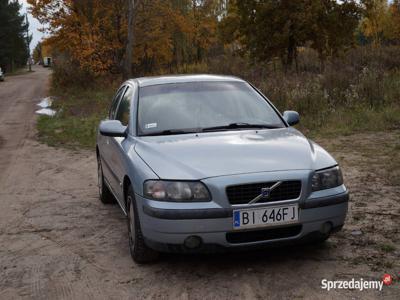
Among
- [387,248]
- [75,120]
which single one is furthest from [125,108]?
[75,120]

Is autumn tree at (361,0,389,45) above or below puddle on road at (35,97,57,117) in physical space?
above

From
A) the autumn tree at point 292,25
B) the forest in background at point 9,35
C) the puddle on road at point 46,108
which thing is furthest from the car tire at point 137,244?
the forest in background at point 9,35

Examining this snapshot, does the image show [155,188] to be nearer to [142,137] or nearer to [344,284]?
[142,137]

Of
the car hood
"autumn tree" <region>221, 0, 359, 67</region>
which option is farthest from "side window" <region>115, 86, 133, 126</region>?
"autumn tree" <region>221, 0, 359, 67</region>

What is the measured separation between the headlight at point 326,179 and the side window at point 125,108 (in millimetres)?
2148

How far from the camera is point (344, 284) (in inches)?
157

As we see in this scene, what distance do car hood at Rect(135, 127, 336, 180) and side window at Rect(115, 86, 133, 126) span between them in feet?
2.52

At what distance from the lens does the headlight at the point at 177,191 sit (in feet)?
13.4

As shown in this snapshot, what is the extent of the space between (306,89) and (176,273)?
33.5 feet

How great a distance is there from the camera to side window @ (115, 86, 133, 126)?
572cm

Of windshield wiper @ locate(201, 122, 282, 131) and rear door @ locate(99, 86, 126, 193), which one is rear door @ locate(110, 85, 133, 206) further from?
windshield wiper @ locate(201, 122, 282, 131)

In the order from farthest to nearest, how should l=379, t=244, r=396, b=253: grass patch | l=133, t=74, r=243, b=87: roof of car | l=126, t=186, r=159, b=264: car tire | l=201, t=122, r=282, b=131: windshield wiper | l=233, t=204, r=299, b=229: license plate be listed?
l=133, t=74, r=243, b=87: roof of car
l=201, t=122, r=282, b=131: windshield wiper
l=379, t=244, r=396, b=253: grass patch
l=126, t=186, r=159, b=264: car tire
l=233, t=204, r=299, b=229: license plate

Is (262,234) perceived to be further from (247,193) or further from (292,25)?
(292,25)

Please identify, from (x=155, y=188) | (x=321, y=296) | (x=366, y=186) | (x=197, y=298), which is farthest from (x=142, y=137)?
(x=366, y=186)
